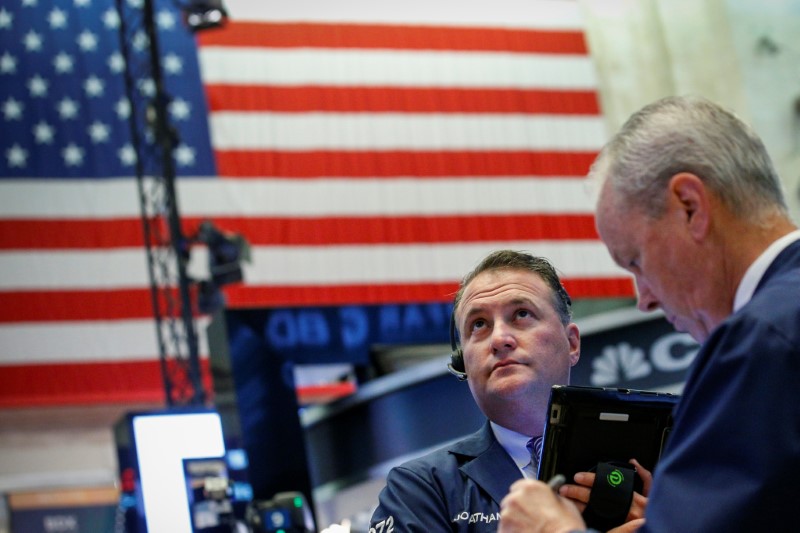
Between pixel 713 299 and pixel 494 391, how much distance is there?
2.76 feet

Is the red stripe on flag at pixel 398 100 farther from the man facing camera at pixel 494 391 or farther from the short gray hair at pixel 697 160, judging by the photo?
the short gray hair at pixel 697 160

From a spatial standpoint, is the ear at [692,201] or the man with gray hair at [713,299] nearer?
the man with gray hair at [713,299]

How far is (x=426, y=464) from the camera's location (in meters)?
2.48

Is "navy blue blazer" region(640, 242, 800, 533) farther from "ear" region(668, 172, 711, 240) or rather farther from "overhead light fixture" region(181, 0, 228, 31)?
"overhead light fixture" region(181, 0, 228, 31)

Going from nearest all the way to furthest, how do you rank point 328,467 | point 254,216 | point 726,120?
point 726,120 → point 328,467 → point 254,216

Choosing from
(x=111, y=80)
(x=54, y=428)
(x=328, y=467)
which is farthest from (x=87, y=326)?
(x=328, y=467)

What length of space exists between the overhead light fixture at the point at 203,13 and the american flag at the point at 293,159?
10.8ft

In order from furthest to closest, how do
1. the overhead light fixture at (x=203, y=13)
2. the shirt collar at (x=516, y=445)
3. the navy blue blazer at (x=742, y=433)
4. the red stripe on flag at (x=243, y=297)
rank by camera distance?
the red stripe on flag at (x=243, y=297)
the overhead light fixture at (x=203, y=13)
the shirt collar at (x=516, y=445)
the navy blue blazer at (x=742, y=433)

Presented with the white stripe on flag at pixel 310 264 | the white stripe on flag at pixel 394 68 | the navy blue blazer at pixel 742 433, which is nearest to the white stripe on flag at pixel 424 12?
the white stripe on flag at pixel 394 68

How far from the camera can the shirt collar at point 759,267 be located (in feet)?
5.63

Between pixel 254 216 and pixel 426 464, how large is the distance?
37.3 feet

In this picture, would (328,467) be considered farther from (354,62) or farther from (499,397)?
(354,62)

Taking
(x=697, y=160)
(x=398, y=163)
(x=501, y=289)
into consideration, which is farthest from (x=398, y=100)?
(x=697, y=160)

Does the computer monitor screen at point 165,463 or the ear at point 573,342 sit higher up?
the ear at point 573,342
